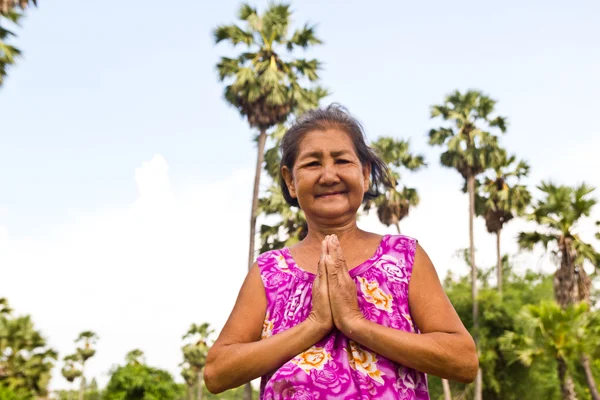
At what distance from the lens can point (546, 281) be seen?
44906 millimetres

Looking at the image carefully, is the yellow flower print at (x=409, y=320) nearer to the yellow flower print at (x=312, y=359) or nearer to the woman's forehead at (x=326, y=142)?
the yellow flower print at (x=312, y=359)

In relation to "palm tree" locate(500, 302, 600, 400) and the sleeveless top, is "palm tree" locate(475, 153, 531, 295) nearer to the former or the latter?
"palm tree" locate(500, 302, 600, 400)

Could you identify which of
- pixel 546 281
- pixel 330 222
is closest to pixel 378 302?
pixel 330 222

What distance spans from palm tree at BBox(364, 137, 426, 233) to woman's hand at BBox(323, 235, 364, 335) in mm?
31898

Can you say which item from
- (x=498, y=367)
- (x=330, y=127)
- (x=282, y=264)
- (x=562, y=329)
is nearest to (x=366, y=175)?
(x=330, y=127)

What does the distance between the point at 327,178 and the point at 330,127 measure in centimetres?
20

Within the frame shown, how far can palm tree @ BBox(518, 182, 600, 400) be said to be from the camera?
79.5 feet

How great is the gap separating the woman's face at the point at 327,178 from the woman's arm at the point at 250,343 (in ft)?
1.00

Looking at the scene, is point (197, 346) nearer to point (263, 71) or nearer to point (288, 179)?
point (263, 71)

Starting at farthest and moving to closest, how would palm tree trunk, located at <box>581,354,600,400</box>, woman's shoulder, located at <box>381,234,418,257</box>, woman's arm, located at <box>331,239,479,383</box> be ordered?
1. palm tree trunk, located at <box>581,354,600,400</box>
2. woman's shoulder, located at <box>381,234,418,257</box>
3. woman's arm, located at <box>331,239,479,383</box>

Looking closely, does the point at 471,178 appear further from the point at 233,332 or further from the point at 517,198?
the point at 233,332

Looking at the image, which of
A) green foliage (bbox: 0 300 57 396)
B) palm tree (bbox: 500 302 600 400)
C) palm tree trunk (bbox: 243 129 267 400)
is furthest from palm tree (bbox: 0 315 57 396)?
palm tree (bbox: 500 302 600 400)

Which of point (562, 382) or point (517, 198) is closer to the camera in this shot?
point (562, 382)

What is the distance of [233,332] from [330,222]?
18.3 inches
